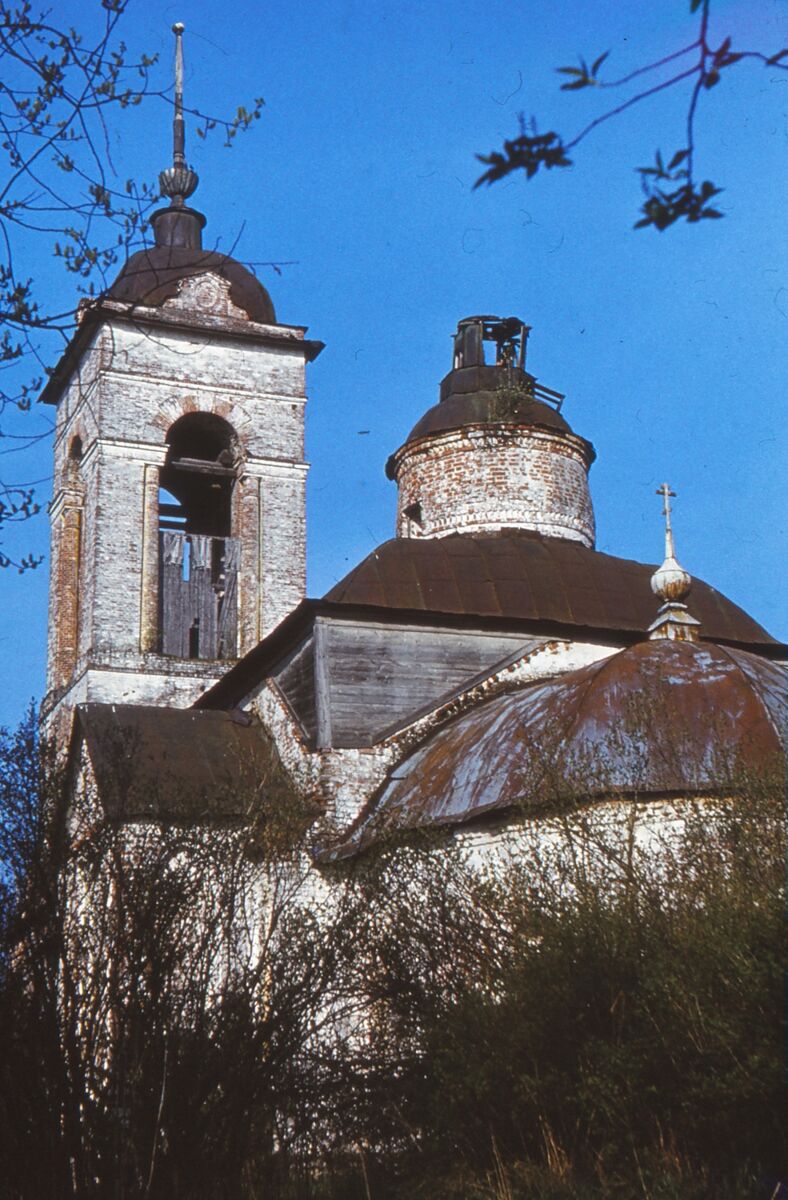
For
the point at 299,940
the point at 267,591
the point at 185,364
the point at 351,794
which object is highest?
the point at 185,364

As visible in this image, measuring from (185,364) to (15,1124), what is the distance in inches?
595

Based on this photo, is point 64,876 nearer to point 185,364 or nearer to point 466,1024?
point 466,1024

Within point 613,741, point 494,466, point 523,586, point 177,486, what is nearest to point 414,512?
point 494,466

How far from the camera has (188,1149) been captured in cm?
729

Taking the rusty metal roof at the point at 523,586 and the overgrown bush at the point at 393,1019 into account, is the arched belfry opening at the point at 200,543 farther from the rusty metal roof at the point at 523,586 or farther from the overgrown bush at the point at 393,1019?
the overgrown bush at the point at 393,1019

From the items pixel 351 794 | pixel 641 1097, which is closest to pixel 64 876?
pixel 641 1097

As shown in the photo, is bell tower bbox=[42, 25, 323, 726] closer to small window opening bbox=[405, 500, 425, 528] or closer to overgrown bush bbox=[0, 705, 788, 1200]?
small window opening bbox=[405, 500, 425, 528]

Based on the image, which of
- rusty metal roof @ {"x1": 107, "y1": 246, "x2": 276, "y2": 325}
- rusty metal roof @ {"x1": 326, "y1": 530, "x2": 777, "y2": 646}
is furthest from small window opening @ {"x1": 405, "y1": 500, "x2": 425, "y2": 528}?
rusty metal roof @ {"x1": 107, "y1": 246, "x2": 276, "y2": 325}

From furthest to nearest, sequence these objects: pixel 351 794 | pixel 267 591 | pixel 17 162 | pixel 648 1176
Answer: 1. pixel 267 591
2. pixel 351 794
3. pixel 648 1176
4. pixel 17 162

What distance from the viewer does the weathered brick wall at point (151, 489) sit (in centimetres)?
1947

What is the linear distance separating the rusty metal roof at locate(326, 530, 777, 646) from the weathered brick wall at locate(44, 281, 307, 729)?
3540mm

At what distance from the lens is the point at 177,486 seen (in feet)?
72.0

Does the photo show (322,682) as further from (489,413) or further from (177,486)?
(177,486)

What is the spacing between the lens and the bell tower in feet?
64.2
